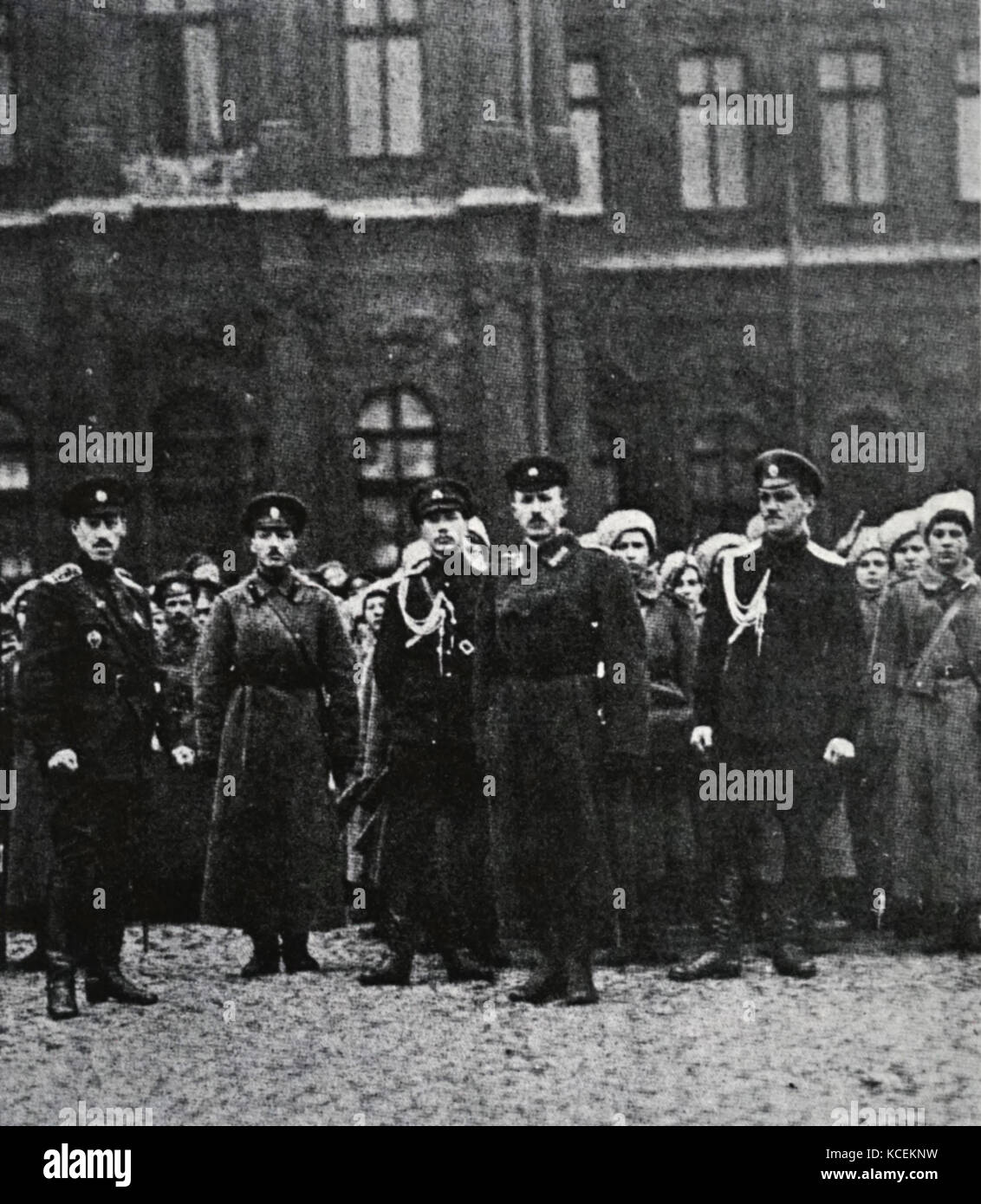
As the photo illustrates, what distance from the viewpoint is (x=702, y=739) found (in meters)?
6.71

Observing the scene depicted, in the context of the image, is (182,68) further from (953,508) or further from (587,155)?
(953,508)

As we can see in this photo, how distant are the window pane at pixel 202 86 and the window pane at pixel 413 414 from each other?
1792 millimetres

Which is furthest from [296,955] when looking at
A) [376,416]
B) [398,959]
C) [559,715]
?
[376,416]

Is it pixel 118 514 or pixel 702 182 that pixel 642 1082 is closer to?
pixel 118 514

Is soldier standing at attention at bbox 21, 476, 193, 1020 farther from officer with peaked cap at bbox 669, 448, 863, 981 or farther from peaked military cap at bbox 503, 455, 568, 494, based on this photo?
officer with peaked cap at bbox 669, 448, 863, 981

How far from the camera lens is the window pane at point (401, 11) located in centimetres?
936

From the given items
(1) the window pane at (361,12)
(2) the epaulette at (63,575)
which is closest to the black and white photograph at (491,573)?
(2) the epaulette at (63,575)

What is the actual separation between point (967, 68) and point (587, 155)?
274cm

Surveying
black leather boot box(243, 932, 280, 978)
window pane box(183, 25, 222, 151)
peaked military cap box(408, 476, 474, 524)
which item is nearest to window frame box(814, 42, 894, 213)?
window pane box(183, 25, 222, 151)

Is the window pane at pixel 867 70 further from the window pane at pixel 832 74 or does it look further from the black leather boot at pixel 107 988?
the black leather boot at pixel 107 988

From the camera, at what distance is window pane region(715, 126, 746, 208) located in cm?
953

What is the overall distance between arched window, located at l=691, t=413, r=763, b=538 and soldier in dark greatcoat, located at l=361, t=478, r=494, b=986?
3.02m

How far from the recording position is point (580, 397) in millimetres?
10180
